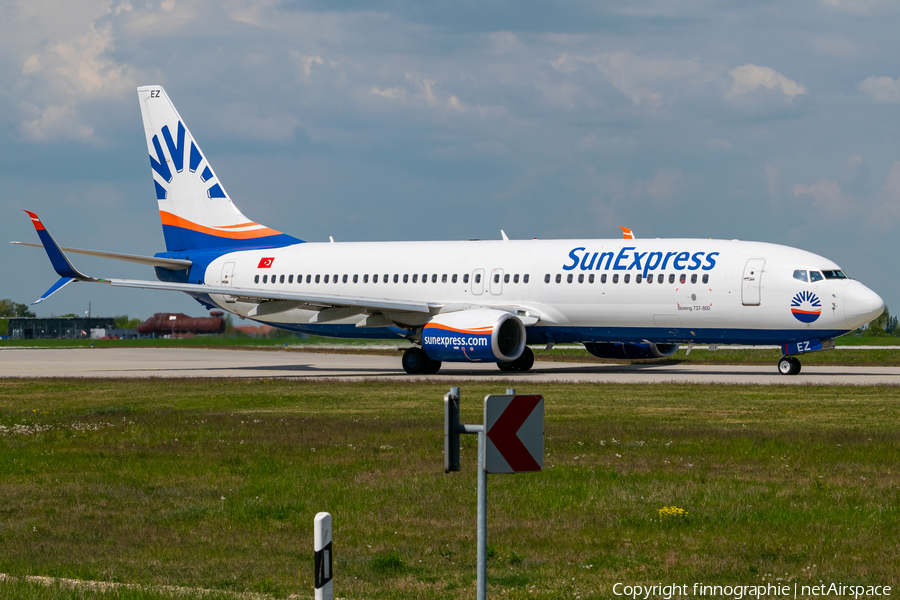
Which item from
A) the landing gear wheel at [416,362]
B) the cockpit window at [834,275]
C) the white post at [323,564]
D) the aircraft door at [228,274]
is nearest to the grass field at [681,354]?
the aircraft door at [228,274]

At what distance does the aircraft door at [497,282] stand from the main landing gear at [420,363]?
9.63 feet

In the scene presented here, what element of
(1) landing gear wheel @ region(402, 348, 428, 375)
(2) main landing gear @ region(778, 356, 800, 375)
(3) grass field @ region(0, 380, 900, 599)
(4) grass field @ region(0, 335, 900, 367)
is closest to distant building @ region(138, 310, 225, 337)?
(4) grass field @ region(0, 335, 900, 367)

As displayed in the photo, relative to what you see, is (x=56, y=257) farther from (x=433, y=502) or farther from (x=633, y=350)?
(x=433, y=502)

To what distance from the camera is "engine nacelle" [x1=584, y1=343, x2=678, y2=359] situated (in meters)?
37.0

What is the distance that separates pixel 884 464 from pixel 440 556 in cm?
685

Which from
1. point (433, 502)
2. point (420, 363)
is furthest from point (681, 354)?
point (433, 502)

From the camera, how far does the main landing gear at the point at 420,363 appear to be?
3450cm

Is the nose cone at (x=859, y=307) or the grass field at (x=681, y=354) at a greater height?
the nose cone at (x=859, y=307)

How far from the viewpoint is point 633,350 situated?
121 feet

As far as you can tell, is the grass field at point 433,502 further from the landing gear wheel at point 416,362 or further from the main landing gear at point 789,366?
the landing gear wheel at point 416,362

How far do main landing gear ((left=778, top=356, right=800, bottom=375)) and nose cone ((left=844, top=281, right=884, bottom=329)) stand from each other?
272cm

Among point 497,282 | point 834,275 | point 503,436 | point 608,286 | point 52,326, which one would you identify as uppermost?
point 834,275

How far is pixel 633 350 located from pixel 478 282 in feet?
20.8

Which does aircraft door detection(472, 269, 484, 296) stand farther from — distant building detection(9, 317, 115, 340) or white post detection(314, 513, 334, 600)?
distant building detection(9, 317, 115, 340)
